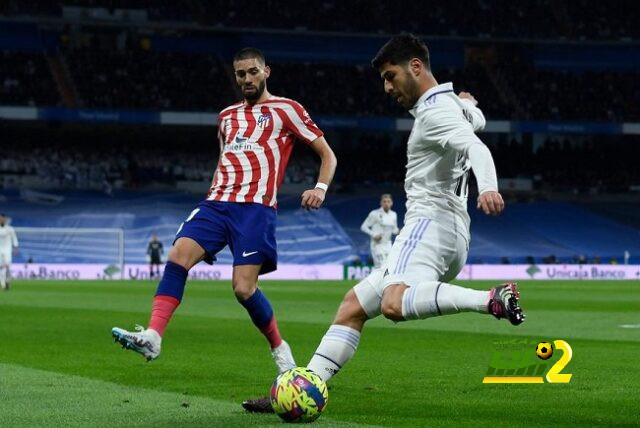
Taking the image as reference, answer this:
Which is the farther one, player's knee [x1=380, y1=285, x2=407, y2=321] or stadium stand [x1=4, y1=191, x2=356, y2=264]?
stadium stand [x1=4, y1=191, x2=356, y2=264]

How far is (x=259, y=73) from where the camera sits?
822cm

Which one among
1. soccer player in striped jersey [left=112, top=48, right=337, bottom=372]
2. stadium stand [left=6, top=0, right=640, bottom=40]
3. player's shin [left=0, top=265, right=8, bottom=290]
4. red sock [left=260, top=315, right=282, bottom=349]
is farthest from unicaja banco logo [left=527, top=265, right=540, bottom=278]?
red sock [left=260, top=315, right=282, bottom=349]

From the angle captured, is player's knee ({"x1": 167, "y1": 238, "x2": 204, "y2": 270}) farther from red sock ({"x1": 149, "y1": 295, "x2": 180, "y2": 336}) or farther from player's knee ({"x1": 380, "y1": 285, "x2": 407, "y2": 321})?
player's knee ({"x1": 380, "y1": 285, "x2": 407, "y2": 321})

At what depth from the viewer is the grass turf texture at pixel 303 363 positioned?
6973 mm

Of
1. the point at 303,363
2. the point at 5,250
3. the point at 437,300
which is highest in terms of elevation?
the point at 437,300

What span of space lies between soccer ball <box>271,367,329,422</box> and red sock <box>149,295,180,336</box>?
1.08 meters

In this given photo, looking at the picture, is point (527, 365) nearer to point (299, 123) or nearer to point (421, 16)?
point (299, 123)

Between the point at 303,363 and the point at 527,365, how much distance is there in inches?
78.0

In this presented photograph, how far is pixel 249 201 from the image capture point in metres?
8.09

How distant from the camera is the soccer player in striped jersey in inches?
311

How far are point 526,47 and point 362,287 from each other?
55116 millimetres

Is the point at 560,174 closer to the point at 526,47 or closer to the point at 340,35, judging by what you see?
the point at 526,47

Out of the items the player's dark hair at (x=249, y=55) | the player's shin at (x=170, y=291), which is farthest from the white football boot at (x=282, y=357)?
the player's dark hair at (x=249, y=55)

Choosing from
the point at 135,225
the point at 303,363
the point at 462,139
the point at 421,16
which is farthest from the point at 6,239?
the point at 421,16
